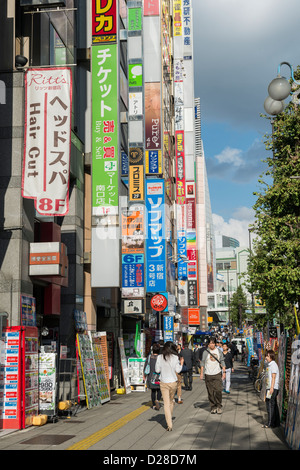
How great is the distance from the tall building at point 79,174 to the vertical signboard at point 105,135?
0.04 m

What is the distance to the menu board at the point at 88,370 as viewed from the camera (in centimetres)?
1759

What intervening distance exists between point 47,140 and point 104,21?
8494 millimetres

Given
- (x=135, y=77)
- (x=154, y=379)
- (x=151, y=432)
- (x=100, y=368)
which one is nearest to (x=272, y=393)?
(x=151, y=432)

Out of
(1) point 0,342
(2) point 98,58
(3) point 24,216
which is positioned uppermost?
(2) point 98,58

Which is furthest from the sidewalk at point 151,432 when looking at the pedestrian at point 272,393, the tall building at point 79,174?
the tall building at point 79,174

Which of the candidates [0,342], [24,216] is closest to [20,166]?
[24,216]

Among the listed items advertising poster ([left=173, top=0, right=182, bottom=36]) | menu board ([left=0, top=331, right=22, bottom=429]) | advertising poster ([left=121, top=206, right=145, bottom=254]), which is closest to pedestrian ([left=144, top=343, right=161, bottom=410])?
menu board ([left=0, top=331, right=22, bottom=429])

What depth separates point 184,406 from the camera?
1838 centimetres

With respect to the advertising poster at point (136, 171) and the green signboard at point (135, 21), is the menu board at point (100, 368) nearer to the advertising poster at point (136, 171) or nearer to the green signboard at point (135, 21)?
the advertising poster at point (136, 171)

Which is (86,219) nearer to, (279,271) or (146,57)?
(279,271)

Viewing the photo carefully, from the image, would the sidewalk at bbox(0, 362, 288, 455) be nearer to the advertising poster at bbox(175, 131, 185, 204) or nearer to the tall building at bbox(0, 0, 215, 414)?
the tall building at bbox(0, 0, 215, 414)

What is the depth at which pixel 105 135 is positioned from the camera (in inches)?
827
